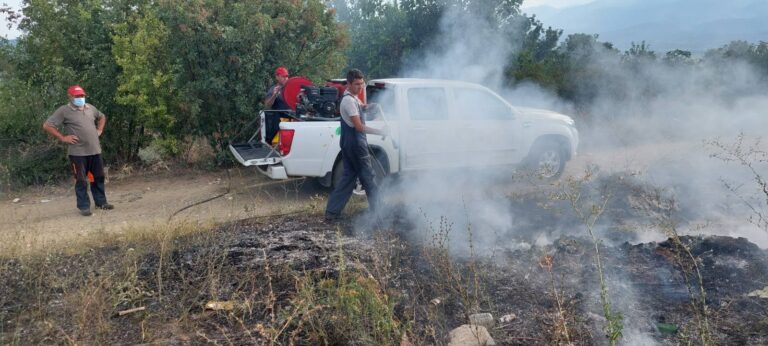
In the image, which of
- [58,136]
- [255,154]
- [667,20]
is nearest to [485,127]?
[255,154]

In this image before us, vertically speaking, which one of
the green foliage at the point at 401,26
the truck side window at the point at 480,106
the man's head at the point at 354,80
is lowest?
the truck side window at the point at 480,106

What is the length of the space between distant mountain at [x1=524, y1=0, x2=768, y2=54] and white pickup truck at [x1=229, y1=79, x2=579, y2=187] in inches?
303

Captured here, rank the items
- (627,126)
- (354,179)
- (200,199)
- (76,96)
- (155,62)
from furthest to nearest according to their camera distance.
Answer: (627,126)
(155,62)
(200,199)
(76,96)
(354,179)

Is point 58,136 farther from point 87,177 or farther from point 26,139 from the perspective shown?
point 26,139

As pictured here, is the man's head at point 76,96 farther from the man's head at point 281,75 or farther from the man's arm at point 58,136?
the man's head at point 281,75

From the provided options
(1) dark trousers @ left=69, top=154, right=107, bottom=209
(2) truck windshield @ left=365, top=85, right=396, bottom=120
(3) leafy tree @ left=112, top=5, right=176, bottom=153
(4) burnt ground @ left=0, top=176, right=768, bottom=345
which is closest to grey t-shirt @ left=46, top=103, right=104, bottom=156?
(1) dark trousers @ left=69, top=154, right=107, bottom=209

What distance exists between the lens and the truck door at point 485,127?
7.98m

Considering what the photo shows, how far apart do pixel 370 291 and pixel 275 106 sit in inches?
202

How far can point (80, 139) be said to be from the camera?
23.2 feet

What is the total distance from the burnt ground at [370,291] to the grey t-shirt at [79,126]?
2194 millimetres

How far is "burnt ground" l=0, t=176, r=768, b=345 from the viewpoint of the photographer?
382cm

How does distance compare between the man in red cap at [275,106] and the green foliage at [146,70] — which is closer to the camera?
the man in red cap at [275,106]

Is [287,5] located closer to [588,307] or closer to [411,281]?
[411,281]

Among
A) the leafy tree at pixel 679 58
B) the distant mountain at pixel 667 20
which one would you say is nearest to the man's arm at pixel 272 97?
the distant mountain at pixel 667 20
